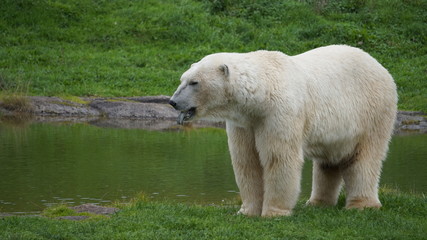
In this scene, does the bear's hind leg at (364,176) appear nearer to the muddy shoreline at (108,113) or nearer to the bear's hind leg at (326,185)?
the bear's hind leg at (326,185)

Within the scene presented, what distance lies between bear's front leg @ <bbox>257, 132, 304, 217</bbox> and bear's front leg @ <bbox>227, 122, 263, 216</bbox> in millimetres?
259

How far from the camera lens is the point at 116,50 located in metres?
27.8

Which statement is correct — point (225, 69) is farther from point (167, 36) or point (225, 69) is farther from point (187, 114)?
point (167, 36)

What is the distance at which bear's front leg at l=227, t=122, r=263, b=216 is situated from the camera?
877cm

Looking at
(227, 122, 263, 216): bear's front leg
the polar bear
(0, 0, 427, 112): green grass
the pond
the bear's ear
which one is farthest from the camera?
(0, 0, 427, 112): green grass

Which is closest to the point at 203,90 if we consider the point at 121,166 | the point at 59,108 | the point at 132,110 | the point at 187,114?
the point at 187,114

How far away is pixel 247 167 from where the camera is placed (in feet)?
29.0

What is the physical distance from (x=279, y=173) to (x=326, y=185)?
151cm

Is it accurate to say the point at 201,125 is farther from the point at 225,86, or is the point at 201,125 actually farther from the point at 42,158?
the point at 225,86

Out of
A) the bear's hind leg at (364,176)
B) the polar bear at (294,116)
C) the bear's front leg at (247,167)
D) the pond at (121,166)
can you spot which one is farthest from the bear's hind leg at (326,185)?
the pond at (121,166)

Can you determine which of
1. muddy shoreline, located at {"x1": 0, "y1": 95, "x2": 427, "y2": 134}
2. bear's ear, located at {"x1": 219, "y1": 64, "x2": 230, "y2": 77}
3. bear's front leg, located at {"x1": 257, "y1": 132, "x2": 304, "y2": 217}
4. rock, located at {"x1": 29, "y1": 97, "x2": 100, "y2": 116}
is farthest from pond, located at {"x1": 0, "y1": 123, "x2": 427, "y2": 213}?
bear's ear, located at {"x1": 219, "y1": 64, "x2": 230, "y2": 77}

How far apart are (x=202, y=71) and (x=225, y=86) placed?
0.30 metres

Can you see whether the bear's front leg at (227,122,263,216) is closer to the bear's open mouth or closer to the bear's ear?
the bear's open mouth

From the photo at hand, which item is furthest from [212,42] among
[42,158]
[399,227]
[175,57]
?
[399,227]
